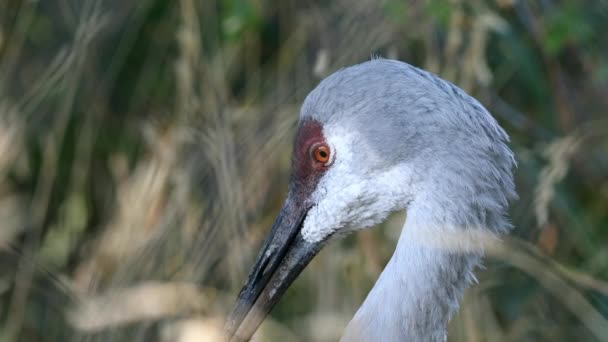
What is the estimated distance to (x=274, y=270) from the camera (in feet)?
6.87

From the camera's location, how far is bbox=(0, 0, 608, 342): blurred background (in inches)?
116

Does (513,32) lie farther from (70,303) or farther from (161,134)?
(70,303)

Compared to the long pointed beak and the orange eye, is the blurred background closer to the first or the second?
the long pointed beak

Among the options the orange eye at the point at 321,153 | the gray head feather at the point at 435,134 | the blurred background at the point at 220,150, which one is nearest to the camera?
→ the gray head feather at the point at 435,134

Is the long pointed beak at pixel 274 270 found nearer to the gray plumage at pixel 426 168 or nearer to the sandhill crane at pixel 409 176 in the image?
the sandhill crane at pixel 409 176

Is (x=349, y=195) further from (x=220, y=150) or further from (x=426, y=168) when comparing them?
(x=220, y=150)

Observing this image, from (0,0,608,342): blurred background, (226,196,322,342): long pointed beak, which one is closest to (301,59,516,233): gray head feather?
(226,196,322,342): long pointed beak

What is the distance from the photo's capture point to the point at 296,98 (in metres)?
3.18

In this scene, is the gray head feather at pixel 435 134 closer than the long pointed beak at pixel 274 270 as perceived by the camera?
Yes

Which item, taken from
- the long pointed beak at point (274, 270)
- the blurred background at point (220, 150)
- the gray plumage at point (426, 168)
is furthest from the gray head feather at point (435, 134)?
the blurred background at point (220, 150)

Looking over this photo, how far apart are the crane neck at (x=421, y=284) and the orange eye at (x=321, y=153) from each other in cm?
23

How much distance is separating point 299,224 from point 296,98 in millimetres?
1190

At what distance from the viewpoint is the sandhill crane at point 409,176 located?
73.7 inches

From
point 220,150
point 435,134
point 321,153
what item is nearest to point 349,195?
point 321,153
